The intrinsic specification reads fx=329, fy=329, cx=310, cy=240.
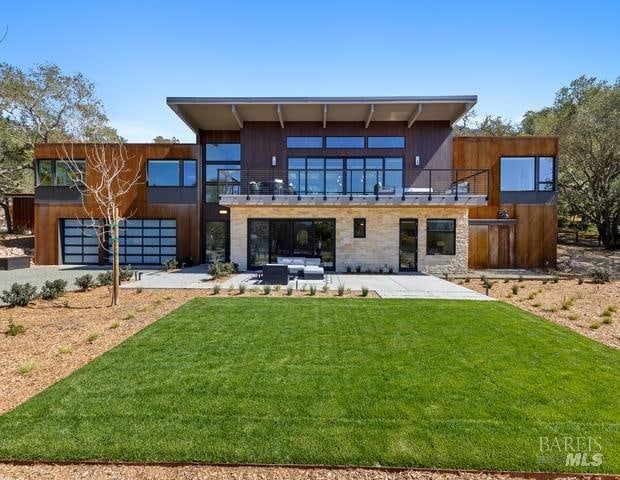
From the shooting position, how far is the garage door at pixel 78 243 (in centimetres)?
1817

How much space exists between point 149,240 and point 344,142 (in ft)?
38.7

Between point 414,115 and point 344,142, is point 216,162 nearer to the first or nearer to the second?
point 344,142

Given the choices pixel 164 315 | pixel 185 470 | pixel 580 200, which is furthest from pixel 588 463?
pixel 580 200

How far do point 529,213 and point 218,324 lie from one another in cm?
1665

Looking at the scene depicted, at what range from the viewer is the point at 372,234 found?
1557cm

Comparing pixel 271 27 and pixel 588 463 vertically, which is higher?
pixel 271 27

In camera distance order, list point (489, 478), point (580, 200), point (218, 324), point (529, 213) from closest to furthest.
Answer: point (489, 478), point (218, 324), point (529, 213), point (580, 200)

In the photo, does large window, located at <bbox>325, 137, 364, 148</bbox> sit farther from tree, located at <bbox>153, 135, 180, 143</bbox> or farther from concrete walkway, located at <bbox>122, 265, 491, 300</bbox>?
tree, located at <bbox>153, 135, 180, 143</bbox>

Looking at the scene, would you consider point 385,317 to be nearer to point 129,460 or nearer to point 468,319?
point 468,319

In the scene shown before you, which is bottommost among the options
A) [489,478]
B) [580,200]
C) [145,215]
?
[489,478]

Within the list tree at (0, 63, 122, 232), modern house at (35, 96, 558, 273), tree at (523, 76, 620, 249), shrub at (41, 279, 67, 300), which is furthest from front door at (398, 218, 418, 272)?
tree at (0, 63, 122, 232)

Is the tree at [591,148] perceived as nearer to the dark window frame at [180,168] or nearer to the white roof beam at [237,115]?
the white roof beam at [237,115]

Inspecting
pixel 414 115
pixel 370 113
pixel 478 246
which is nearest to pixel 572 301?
pixel 478 246

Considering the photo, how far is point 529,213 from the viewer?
662 inches
